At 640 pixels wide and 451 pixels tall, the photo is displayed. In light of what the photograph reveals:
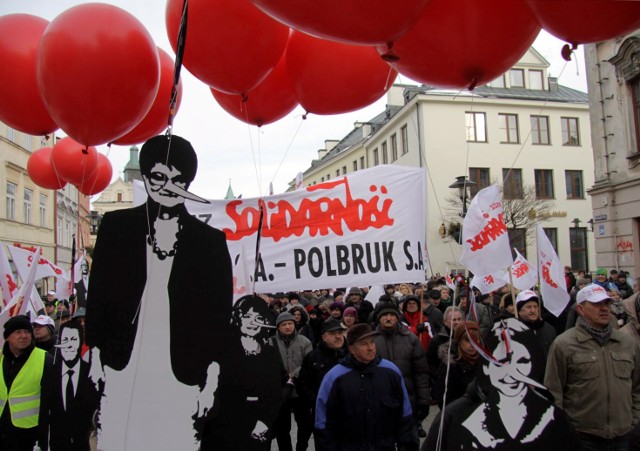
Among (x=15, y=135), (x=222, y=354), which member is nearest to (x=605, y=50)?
(x=222, y=354)

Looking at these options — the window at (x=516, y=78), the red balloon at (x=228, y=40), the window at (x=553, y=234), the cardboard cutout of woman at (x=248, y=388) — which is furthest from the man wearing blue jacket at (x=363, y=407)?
the window at (x=516, y=78)

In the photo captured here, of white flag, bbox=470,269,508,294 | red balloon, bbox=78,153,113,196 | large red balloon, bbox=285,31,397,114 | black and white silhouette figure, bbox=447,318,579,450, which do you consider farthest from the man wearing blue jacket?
white flag, bbox=470,269,508,294

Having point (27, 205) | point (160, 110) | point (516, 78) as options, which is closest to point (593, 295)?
point (160, 110)

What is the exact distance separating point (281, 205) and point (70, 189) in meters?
26.3

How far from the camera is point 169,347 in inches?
84.5

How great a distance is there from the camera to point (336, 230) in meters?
6.30

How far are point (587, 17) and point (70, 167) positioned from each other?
202 inches

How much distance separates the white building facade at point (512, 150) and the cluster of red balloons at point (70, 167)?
2393 cm

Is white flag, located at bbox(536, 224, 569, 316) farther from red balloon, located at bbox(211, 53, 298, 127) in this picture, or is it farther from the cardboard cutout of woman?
Result: the cardboard cutout of woman

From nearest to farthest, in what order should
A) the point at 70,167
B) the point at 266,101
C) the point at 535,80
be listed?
the point at 266,101, the point at 70,167, the point at 535,80

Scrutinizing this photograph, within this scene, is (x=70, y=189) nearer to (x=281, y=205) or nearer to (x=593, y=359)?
(x=281, y=205)

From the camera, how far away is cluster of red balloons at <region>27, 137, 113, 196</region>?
18.6 ft

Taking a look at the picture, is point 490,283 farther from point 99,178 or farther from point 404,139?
point 404,139

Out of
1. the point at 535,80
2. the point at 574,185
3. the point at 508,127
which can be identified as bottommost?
the point at 574,185
